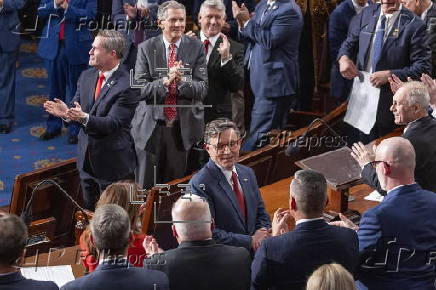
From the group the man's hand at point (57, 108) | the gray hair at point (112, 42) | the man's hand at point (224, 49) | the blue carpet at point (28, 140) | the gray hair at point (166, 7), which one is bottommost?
the blue carpet at point (28, 140)

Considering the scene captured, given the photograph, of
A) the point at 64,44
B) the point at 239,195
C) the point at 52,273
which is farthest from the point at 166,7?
the point at 52,273

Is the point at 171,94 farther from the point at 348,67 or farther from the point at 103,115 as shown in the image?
the point at 348,67

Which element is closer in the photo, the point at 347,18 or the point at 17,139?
the point at 347,18

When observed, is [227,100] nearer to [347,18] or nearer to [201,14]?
[201,14]

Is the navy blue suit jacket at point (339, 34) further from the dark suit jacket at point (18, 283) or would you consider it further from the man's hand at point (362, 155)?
the dark suit jacket at point (18, 283)

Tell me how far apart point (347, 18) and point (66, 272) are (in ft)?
12.8

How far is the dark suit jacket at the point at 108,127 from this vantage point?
6590 mm

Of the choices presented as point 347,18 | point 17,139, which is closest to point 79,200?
point 17,139

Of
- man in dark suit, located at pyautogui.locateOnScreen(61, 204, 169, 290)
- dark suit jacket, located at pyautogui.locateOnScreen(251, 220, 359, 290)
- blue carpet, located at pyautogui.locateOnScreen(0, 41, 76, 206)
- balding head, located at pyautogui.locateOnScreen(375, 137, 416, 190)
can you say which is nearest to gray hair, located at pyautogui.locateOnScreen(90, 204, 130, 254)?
Answer: man in dark suit, located at pyautogui.locateOnScreen(61, 204, 169, 290)

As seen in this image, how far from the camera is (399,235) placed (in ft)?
16.0

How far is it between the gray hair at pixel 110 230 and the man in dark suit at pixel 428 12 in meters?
3.98

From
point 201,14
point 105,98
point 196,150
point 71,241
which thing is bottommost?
point 71,241

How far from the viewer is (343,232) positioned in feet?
15.7

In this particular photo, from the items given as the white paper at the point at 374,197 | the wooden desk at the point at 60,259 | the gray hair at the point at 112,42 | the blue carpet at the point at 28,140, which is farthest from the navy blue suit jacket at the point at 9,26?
the white paper at the point at 374,197
